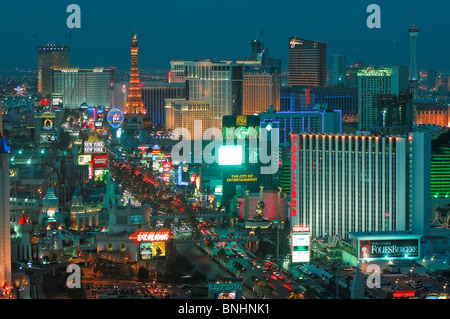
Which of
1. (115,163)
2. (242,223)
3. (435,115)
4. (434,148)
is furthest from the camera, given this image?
(435,115)

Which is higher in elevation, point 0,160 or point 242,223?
point 0,160

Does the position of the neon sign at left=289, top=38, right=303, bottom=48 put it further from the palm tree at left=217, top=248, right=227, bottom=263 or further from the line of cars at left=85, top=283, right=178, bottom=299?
the line of cars at left=85, top=283, right=178, bottom=299

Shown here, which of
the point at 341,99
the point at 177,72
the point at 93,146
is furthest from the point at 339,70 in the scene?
the point at 93,146

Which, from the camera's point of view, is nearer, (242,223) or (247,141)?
(242,223)

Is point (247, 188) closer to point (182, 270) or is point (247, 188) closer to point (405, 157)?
point (405, 157)

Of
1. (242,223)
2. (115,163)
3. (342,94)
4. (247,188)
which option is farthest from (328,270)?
(342,94)

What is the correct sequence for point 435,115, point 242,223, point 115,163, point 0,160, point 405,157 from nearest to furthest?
point 0,160, point 405,157, point 242,223, point 115,163, point 435,115
